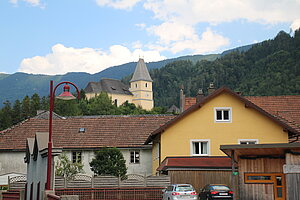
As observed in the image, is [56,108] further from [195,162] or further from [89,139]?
[195,162]

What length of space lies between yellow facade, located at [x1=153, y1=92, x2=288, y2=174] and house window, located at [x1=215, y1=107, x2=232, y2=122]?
0.21 meters

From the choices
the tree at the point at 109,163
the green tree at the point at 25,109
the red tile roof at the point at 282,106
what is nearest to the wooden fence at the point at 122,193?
the tree at the point at 109,163

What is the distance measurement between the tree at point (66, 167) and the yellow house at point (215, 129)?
918 centimetres

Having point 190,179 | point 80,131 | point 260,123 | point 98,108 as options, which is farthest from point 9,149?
point 98,108

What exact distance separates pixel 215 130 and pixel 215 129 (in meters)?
0.08

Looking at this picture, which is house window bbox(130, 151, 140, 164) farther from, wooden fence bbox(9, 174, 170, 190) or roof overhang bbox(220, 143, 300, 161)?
roof overhang bbox(220, 143, 300, 161)

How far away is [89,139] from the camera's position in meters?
45.1

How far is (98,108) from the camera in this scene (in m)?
137

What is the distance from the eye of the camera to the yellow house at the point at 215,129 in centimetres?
3416

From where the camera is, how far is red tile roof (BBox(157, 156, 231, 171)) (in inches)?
1254

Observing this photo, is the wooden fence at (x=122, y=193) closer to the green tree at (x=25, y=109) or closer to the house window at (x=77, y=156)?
the house window at (x=77, y=156)

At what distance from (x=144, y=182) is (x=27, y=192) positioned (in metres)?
6.75

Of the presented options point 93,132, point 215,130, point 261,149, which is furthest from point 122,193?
point 93,132

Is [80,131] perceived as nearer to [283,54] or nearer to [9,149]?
[9,149]
